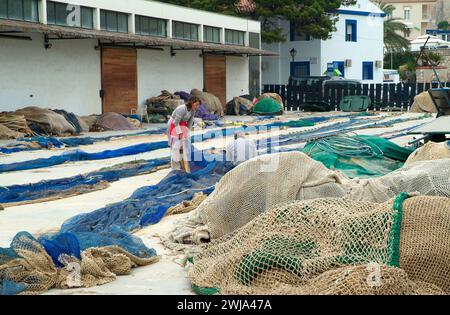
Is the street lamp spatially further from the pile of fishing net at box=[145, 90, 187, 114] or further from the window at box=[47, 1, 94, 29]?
the window at box=[47, 1, 94, 29]

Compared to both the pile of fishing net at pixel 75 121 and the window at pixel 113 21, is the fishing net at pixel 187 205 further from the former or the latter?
the window at pixel 113 21

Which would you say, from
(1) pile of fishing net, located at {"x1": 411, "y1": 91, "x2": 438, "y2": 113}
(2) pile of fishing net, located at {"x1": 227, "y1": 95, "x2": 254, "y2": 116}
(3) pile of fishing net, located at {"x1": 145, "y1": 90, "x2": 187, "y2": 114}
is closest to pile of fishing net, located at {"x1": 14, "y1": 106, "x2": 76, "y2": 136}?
(3) pile of fishing net, located at {"x1": 145, "y1": 90, "x2": 187, "y2": 114}

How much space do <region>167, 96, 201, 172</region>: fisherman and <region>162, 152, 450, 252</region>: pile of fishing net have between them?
514 centimetres

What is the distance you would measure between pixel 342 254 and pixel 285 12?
42.5m

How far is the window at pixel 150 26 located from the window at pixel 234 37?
21.3ft

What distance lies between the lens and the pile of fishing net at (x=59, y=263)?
7.29 metres

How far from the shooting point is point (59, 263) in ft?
25.6

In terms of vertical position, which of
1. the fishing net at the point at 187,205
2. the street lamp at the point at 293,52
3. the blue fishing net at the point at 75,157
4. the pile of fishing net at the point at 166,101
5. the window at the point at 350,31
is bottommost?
the fishing net at the point at 187,205

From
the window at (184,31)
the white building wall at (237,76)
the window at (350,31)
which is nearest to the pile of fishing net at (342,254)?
the window at (184,31)

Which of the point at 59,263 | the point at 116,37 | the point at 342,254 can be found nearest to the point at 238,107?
the point at 116,37

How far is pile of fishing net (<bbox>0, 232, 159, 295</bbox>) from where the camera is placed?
7.29m

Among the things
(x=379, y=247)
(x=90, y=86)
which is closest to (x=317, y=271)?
(x=379, y=247)

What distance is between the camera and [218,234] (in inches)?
355
